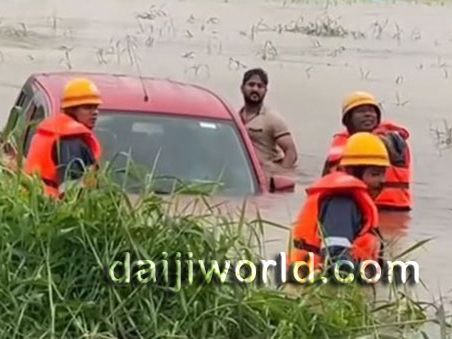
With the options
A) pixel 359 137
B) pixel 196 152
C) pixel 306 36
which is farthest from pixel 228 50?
pixel 359 137

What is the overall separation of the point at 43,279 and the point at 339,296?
119 cm

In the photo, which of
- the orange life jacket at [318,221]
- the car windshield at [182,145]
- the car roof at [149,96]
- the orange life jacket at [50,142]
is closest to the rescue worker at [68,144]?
the orange life jacket at [50,142]

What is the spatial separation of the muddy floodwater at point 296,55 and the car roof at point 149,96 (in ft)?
2.92

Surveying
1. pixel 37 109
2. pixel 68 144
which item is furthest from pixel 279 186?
pixel 68 144

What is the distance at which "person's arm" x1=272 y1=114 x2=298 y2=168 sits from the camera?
11594 millimetres

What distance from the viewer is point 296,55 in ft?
79.6

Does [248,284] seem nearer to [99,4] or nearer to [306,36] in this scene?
[306,36]

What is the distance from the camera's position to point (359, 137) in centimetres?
688

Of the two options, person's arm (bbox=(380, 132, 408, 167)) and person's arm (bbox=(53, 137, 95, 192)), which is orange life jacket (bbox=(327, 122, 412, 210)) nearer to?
person's arm (bbox=(380, 132, 408, 167))

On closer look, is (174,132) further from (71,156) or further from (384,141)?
(71,156)

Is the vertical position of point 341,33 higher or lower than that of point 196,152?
higher

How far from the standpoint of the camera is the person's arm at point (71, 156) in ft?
21.3

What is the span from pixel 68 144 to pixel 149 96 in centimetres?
211

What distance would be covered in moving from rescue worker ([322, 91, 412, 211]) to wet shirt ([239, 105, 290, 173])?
5.04ft
